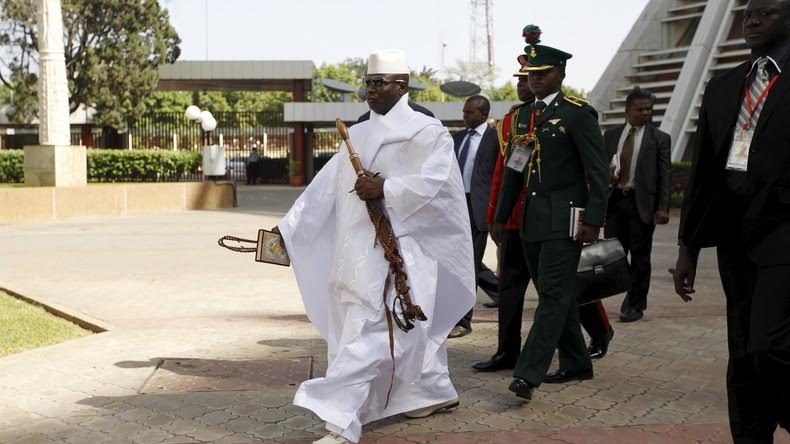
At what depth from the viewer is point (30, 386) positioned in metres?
6.03

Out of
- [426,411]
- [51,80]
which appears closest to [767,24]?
[426,411]

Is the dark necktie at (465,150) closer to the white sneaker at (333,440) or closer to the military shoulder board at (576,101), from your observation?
the military shoulder board at (576,101)

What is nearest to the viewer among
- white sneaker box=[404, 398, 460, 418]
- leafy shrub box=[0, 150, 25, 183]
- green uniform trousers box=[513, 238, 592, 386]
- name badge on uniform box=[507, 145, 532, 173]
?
white sneaker box=[404, 398, 460, 418]

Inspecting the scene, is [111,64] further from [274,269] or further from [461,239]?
[461,239]

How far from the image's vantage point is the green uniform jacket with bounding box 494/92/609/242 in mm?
5496

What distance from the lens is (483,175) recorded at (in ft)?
25.9

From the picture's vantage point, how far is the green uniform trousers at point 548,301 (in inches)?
209

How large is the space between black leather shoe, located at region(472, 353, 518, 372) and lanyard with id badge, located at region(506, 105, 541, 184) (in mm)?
1219

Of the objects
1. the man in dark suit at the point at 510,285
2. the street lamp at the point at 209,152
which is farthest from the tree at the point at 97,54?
the man in dark suit at the point at 510,285

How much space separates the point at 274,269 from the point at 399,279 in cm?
743

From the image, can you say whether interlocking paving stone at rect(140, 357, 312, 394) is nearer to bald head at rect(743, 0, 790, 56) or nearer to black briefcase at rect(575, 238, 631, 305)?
black briefcase at rect(575, 238, 631, 305)

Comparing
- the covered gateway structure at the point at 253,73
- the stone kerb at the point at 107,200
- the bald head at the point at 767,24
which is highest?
the covered gateway structure at the point at 253,73

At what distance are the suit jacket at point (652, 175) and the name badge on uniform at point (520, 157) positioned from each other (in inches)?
105

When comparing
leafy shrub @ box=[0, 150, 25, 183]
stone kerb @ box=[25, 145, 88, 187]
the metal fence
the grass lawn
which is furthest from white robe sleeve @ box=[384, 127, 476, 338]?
the metal fence
